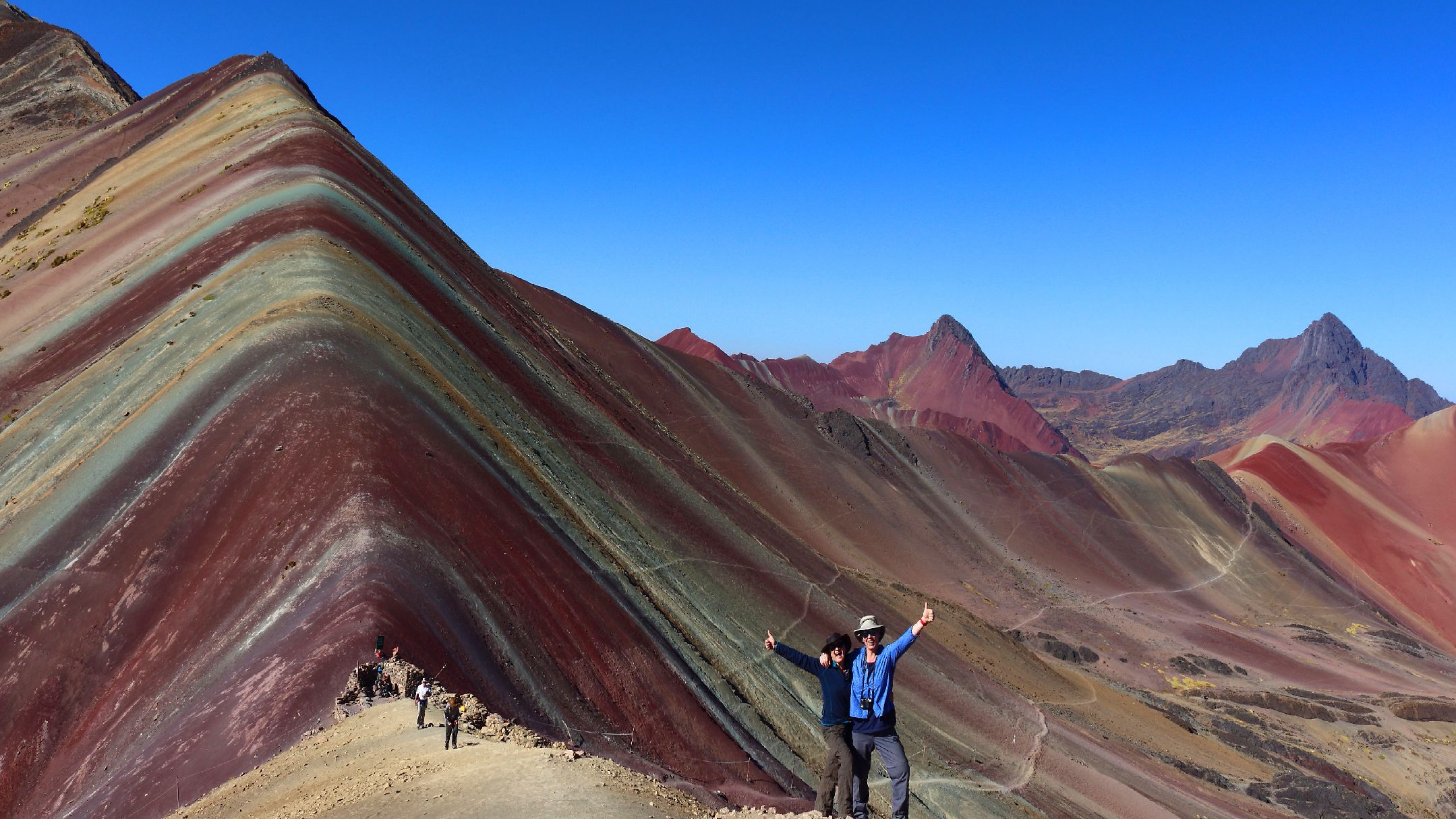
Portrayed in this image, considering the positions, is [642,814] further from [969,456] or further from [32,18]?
[32,18]

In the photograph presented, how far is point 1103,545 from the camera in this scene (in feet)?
227

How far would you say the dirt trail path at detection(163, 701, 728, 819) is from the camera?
8352mm

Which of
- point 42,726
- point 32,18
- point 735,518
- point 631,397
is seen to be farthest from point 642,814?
point 32,18

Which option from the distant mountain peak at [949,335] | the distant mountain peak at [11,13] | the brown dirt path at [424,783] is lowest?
the brown dirt path at [424,783]

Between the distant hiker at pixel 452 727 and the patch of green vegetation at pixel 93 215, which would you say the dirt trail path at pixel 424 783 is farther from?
the patch of green vegetation at pixel 93 215

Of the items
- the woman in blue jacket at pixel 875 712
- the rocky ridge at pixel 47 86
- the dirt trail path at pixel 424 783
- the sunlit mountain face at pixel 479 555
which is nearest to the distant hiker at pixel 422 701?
the dirt trail path at pixel 424 783

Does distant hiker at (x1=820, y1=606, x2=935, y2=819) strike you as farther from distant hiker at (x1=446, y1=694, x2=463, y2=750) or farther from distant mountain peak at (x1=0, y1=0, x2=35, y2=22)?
distant mountain peak at (x1=0, y1=0, x2=35, y2=22)

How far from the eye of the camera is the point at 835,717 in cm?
856

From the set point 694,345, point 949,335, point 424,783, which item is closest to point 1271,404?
point 949,335

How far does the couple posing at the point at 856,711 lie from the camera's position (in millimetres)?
8414

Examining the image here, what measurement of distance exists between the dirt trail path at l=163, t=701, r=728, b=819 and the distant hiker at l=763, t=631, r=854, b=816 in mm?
1247

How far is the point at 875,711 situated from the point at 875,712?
0.01 metres

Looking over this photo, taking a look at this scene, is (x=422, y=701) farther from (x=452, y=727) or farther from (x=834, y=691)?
(x=834, y=691)

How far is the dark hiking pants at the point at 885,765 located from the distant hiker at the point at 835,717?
8 cm
